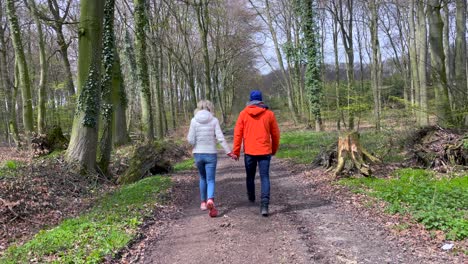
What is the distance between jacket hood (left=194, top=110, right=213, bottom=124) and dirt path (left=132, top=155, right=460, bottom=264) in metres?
1.71

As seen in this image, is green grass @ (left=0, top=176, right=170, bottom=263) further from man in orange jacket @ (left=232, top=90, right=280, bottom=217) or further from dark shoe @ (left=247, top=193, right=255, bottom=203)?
man in orange jacket @ (left=232, top=90, right=280, bottom=217)

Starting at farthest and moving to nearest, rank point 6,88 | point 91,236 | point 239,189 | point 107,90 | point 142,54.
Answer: point 6,88, point 142,54, point 107,90, point 239,189, point 91,236

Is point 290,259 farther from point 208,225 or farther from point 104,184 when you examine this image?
point 104,184

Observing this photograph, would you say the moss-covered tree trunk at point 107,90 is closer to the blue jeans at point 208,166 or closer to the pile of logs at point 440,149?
the blue jeans at point 208,166

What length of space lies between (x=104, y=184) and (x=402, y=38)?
34684mm

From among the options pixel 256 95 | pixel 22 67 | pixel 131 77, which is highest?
pixel 22 67

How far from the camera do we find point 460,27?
715 inches

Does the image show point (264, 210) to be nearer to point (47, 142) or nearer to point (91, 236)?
point (91, 236)

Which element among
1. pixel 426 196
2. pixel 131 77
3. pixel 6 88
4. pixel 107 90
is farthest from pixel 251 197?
pixel 6 88

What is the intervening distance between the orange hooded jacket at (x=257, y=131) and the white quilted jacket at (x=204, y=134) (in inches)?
14.0

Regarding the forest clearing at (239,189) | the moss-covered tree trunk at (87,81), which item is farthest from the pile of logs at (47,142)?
the moss-covered tree trunk at (87,81)

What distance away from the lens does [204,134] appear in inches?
259

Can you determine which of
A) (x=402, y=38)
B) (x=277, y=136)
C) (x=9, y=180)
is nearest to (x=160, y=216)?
(x=277, y=136)

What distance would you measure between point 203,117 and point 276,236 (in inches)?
97.7
